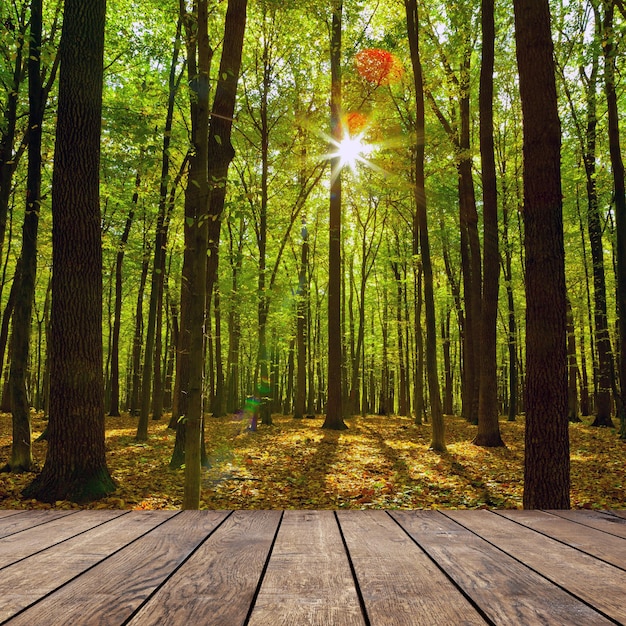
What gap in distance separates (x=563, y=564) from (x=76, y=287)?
5.98 meters

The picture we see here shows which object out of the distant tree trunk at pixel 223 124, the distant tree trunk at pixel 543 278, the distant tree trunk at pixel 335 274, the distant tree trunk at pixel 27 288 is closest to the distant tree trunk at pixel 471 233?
the distant tree trunk at pixel 335 274

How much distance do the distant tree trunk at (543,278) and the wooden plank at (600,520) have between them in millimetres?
1677

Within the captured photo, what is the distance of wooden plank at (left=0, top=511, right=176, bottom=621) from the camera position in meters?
1.59

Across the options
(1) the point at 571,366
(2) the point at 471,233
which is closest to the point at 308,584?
(2) the point at 471,233

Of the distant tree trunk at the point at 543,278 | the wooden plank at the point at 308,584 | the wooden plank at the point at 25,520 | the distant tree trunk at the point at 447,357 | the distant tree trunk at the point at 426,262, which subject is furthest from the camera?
the distant tree trunk at the point at 447,357

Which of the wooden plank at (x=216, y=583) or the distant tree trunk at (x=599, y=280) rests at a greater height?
the distant tree trunk at (x=599, y=280)

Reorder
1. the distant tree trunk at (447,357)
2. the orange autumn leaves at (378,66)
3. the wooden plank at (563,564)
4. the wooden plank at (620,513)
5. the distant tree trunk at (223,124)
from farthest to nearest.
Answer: the distant tree trunk at (447,357)
the orange autumn leaves at (378,66)
the distant tree trunk at (223,124)
the wooden plank at (620,513)
the wooden plank at (563,564)

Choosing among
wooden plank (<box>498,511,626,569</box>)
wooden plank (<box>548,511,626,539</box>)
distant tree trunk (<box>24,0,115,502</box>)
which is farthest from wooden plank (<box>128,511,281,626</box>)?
distant tree trunk (<box>24,0,115,502</box>)

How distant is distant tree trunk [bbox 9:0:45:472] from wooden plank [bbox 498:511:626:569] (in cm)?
809

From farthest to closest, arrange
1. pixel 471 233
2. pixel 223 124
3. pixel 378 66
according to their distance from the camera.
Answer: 1. pixel 378 66
2. pixel 471 233
3. pixel 223 124

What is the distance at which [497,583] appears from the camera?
1736 millimetres

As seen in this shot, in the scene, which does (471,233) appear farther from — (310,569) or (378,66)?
(310,569)

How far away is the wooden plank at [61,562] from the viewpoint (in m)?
1.59

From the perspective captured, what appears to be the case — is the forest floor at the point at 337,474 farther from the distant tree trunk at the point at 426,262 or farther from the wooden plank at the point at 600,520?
the wooden plank at the point at 600,520
